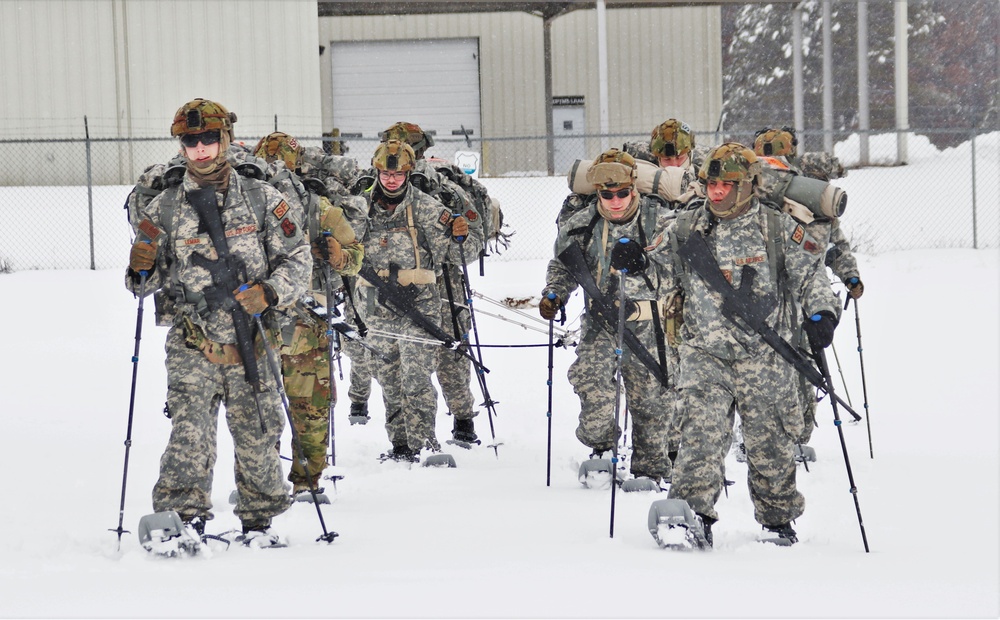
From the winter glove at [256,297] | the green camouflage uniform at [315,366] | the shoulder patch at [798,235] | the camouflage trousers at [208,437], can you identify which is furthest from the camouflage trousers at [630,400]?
the winter glove at [256,297]

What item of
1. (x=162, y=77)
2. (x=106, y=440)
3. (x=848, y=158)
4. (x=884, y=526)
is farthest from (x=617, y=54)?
(x=884, y=526)

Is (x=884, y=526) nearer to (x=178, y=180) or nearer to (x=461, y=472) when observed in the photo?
(x=461, y=472)

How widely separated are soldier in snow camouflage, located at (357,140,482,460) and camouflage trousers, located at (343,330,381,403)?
880mm

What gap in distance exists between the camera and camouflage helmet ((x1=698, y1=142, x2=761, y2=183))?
5.99 metres

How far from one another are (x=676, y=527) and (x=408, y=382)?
351 cm

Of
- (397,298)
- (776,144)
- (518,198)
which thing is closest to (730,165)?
(776,144)

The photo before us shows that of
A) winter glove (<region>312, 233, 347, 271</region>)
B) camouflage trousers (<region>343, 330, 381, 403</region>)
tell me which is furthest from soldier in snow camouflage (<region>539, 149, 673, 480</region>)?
camouflage trousers (<region>343, 330, 381, 403</region>)

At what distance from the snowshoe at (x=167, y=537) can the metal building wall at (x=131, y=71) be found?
689 inches

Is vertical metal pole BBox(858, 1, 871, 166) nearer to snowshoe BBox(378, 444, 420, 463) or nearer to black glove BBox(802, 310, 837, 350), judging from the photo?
snowshoe BBox(378, 444, 420, 463)

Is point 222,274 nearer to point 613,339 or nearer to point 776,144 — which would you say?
point 613,339

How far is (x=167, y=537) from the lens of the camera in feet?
18.9

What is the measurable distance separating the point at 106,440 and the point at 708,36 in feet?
66.1

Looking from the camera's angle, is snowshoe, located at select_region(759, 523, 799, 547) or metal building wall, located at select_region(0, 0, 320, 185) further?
metal building wall, located at select_region(0, 0, 320, 185)

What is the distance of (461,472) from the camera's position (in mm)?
8711
